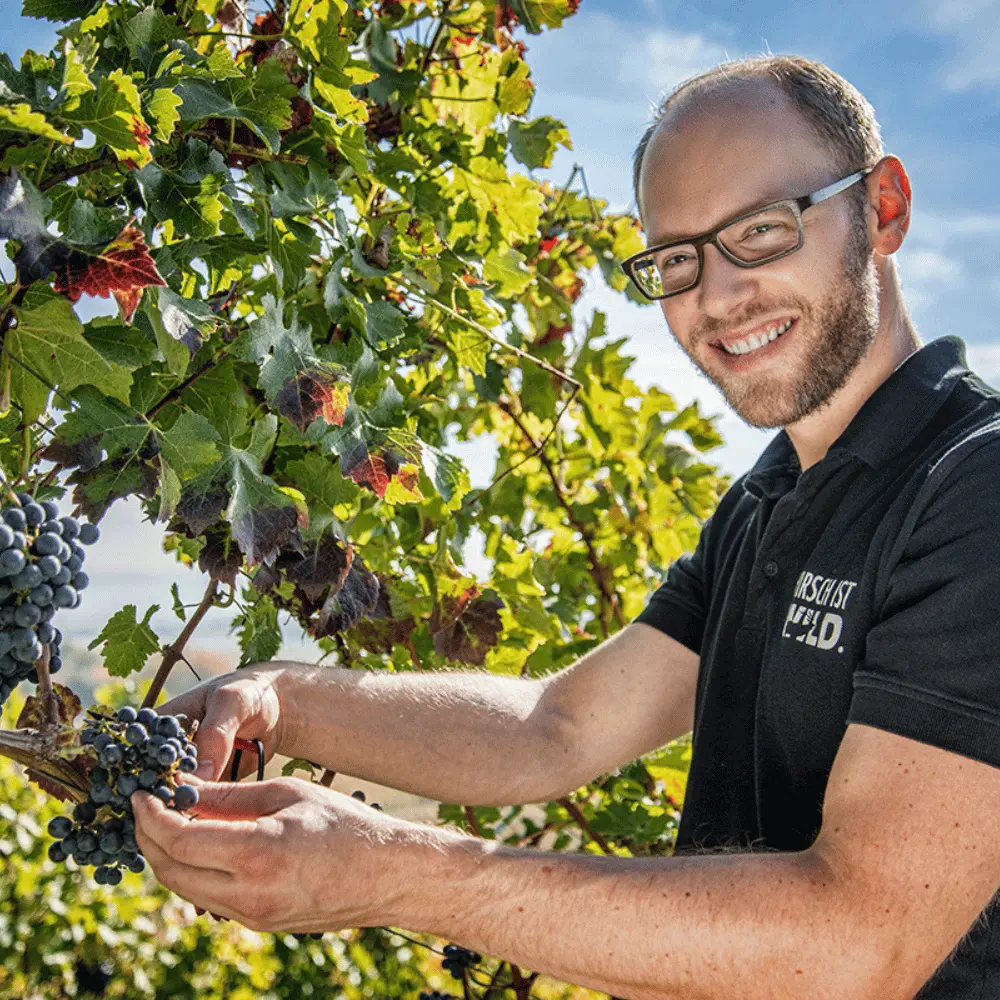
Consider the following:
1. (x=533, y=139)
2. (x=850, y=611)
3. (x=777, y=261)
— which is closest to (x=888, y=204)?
(x=777, y=261)

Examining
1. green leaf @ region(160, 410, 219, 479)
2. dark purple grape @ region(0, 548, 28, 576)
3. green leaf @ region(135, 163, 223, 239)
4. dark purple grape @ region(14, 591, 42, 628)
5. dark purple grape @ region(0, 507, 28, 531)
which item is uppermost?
green leaf @ region(135, 163, 223, 239)

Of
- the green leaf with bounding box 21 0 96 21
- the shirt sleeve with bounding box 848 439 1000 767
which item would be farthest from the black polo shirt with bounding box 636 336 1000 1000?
the green leaf with bounding box 21 0 96 21

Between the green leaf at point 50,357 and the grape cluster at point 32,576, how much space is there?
0.50ft

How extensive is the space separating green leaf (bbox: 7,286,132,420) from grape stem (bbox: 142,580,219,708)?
486 millimetres

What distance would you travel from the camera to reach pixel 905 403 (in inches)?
76.7

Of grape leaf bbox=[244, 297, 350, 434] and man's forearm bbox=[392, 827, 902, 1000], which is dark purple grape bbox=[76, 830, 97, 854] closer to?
man's forearm bbox=[392, 827, 902, 1000]

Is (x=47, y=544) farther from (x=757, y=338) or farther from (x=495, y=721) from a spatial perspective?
(x=757, y=338)

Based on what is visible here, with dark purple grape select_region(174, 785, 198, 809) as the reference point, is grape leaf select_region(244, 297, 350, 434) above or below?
above

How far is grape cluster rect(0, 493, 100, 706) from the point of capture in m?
1.12

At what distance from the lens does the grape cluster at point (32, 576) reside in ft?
3.69

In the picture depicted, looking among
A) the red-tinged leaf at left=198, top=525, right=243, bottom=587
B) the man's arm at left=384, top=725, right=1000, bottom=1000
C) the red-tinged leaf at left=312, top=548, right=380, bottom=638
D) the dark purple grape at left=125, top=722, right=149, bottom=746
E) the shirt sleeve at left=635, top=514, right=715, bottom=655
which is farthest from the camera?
the shirt sleeve at left=635, top=514, right=715, bottom=655

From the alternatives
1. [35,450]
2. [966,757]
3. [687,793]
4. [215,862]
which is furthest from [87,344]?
[687,793]

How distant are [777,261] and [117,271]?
1253 mm

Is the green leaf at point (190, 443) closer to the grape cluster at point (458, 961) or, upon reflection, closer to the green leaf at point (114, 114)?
the green leaf at point (114, 114)
